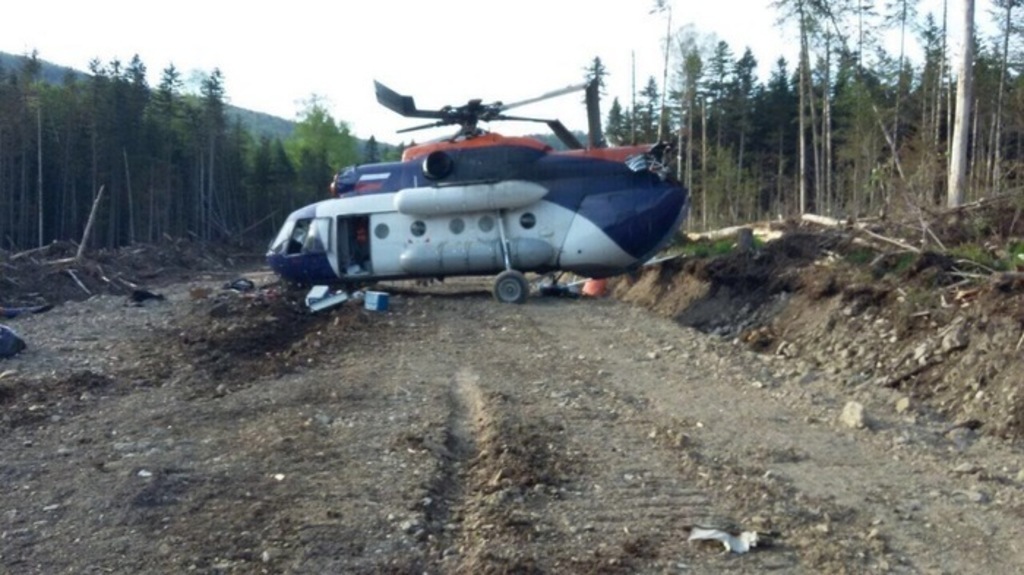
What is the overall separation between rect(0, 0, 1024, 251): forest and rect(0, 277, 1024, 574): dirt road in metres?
11.0

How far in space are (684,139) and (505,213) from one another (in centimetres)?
3062

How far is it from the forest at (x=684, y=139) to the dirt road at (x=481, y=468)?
1105 centimetres

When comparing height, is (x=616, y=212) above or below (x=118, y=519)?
above

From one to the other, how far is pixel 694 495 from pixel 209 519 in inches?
115

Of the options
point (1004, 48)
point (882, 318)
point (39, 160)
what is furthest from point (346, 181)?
point (39, 160)

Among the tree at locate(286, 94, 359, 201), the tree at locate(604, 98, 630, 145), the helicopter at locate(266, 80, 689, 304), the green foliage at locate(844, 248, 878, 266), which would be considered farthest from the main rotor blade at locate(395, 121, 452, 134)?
the tree at locate(286, 94, 359, 201)

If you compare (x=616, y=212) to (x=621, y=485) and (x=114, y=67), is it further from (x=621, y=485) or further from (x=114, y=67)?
(x=114, y=67)

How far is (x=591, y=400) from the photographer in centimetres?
956

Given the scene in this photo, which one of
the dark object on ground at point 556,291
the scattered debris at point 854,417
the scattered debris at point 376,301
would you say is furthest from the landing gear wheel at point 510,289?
the scattered debris at point 854,417

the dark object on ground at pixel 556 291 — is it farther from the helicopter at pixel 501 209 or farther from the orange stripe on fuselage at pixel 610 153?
the orange stripe on fuselage at pixel 610 153

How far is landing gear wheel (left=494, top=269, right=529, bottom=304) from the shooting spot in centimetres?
1908

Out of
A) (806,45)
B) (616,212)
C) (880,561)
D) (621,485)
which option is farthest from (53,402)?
(806,45)

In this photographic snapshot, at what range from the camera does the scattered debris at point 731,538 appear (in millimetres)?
5492

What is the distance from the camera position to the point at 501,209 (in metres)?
19.7
